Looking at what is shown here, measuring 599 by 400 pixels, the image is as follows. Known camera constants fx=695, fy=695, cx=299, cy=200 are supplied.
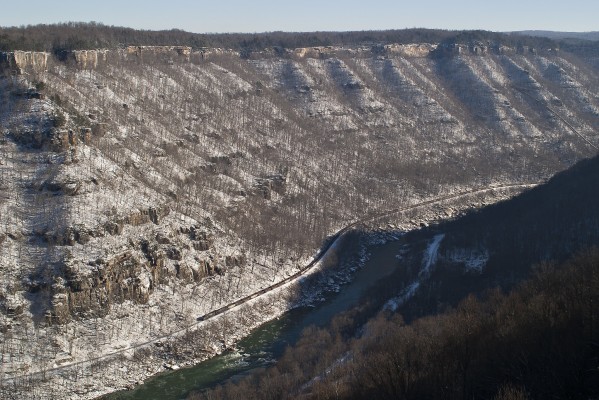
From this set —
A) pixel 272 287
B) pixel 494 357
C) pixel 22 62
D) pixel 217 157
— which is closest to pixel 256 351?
pixel 272 287

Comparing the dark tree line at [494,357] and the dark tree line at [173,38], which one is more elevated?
the dark tree line at [173,38]

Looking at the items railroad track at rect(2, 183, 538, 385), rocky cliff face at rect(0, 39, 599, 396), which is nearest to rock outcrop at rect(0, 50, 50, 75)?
rocky cliff face at rect(0, 39, 599, 396)

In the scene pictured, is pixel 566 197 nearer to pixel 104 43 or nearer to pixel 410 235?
pixel 410 235

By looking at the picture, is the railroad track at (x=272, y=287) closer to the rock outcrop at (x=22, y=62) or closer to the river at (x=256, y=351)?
the river at (x=256, y=351)

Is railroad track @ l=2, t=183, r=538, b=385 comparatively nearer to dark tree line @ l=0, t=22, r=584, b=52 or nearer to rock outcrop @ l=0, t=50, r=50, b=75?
rock outcrop @ l=0, t=50, r=50, b=75

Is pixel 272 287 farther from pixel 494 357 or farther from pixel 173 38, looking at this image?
pixel 173 38

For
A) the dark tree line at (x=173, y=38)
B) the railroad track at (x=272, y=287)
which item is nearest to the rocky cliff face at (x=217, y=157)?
the railroad track at (x=272, y=287)
